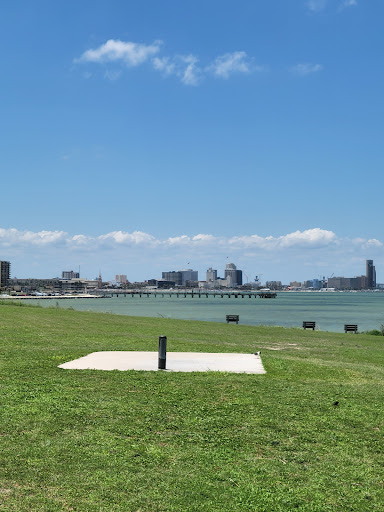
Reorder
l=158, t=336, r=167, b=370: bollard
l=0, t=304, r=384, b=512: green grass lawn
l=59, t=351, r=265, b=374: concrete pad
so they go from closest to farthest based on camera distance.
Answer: l=0, t=304, r=384, b=512: green grass lawn < l=158, t=336, r=167, b=370: bollard < l=59, t=351, r=265, b=374: concrete pad

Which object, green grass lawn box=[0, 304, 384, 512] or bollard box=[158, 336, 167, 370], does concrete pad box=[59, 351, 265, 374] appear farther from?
green grass lawn box=[0, 304, 384, 512]

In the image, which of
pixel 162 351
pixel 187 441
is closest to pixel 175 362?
pixel 162 351

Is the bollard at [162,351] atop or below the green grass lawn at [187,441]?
atop

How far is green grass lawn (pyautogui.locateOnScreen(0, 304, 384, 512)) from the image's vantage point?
5.44 m

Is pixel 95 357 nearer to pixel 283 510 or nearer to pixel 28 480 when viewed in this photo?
pixel 28 480

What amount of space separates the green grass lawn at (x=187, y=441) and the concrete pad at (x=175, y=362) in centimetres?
87

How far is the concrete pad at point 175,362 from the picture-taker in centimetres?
1292

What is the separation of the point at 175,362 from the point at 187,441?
7066 millimetres

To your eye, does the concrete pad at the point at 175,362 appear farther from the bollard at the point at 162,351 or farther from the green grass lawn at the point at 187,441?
the green grass lawn at the point at 187,441

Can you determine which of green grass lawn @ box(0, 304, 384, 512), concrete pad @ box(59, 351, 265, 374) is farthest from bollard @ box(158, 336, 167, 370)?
green grass lawn @ box(0, 304, 384, 512)

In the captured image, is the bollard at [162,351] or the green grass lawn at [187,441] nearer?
the green grass lawn at [187,441]

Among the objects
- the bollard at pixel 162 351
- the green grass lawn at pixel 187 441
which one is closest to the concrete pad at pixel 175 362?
the bollard at pixel 162 351

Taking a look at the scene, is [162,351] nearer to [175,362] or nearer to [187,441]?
[175,362]

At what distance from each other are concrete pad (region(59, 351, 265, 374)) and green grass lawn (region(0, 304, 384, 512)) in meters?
0.87
